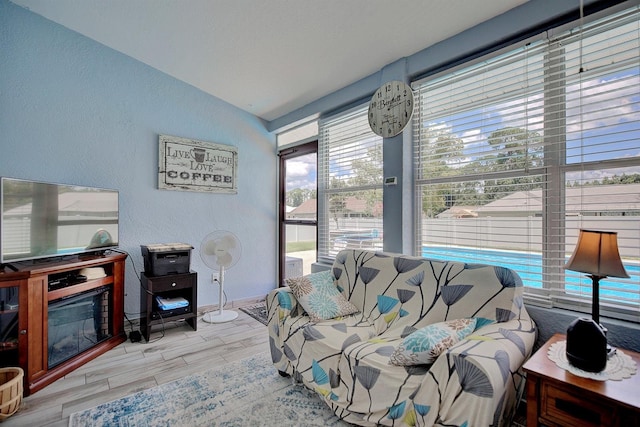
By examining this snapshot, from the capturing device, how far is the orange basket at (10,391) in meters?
1.72

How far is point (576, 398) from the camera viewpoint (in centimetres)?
115

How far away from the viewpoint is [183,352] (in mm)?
2600

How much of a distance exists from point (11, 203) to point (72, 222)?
16.6 inches

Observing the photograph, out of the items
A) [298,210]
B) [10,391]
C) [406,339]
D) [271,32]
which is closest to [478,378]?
[406,339]

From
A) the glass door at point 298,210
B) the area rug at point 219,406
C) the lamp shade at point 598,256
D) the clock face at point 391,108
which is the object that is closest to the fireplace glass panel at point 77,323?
the area rug at point 219,406

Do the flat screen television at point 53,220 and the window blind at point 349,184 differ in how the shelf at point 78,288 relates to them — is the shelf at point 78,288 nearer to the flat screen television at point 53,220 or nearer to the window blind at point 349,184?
Answer: the flat screen television at point 53,220

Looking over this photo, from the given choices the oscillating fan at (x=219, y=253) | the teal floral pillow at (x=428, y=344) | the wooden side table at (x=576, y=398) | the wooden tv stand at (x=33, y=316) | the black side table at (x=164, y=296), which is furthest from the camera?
the oscillating fan at (x=219, y=253)

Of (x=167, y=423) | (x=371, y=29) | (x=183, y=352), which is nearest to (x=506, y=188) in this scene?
(x=371, y=29)

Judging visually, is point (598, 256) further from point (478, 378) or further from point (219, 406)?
point (219, 406)

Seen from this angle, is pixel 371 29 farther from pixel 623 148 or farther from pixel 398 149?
pixel 623 148

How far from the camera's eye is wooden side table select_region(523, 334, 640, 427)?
1.07 meters

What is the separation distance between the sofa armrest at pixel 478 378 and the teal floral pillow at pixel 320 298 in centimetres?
92

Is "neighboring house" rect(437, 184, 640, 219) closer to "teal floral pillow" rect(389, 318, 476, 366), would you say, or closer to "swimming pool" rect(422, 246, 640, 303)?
"swimming pool" rect(422, 246, 640, 303)

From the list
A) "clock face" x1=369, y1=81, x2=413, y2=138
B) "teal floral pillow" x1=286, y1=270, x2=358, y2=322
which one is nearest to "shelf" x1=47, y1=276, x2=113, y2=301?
"teal floral pillow" x1=286, y1=270, x2=358, y2=322
